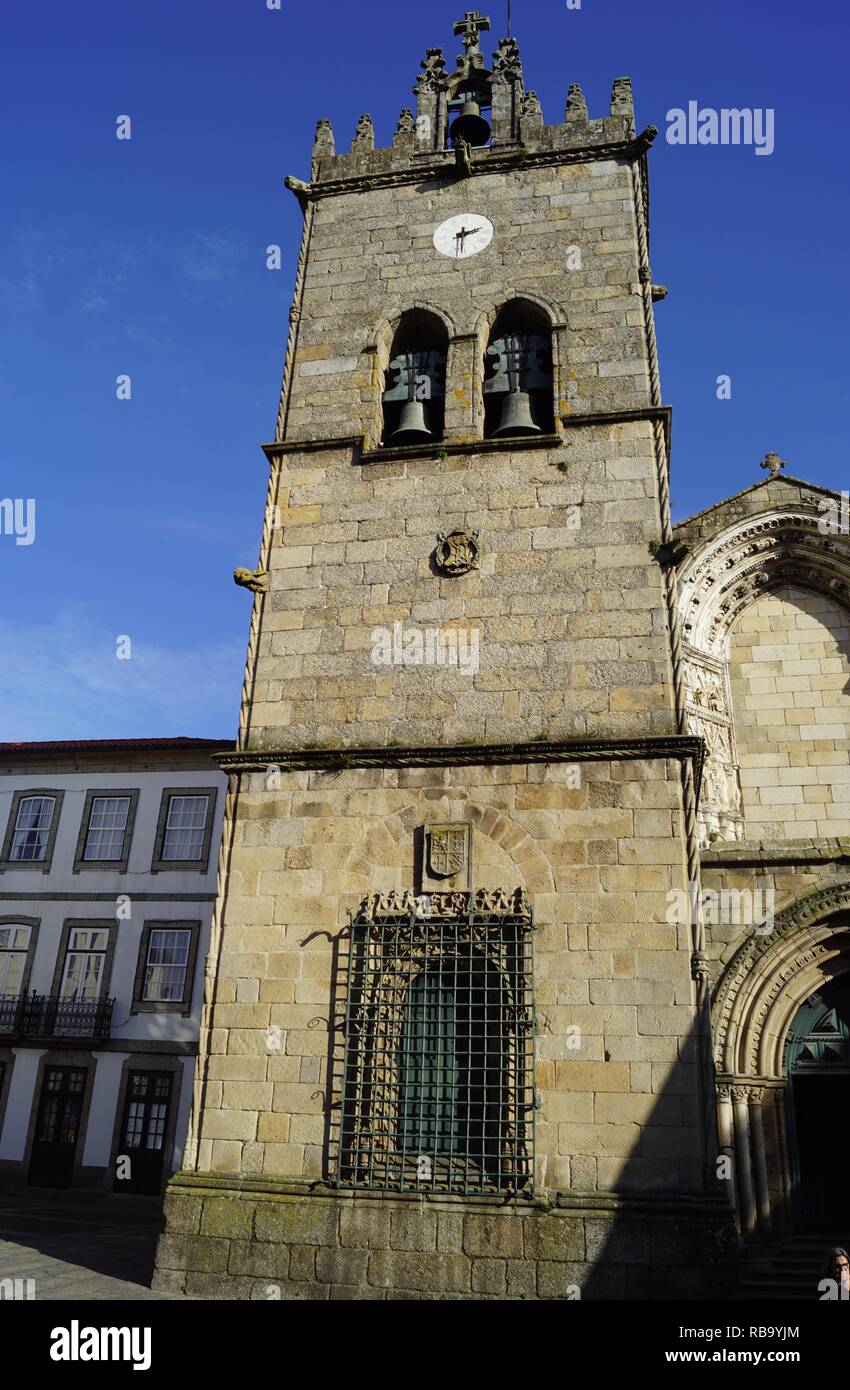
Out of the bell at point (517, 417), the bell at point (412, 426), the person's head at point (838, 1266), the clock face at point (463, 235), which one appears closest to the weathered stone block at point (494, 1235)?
the person's head at point (838, 1266)

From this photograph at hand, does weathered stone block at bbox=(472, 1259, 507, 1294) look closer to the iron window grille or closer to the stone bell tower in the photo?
the stone bell tower

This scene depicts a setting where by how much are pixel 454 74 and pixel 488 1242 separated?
13.7 metres

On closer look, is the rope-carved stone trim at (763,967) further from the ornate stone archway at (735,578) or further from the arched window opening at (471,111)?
the arched window opening at (471,111)

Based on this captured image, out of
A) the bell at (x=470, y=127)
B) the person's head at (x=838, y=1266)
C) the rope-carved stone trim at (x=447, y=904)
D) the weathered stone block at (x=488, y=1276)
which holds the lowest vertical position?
the weathered stone block at (x=488, y=1276)

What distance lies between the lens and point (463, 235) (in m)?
12.1

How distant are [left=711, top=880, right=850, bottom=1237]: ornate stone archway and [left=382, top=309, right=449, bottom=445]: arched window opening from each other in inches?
258

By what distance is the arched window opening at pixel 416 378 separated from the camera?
37.5 ft

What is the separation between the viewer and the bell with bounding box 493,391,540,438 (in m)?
10.7

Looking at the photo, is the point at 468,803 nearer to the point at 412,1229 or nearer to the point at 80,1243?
the point at 412,1229

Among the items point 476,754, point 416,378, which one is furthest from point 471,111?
point 476,754

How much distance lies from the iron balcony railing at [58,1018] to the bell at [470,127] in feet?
53.1

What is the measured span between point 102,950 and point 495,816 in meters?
13.9

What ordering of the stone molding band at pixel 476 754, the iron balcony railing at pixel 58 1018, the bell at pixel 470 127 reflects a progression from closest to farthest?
the stone molding band at pixel 476 754
the bell at pixel 470 127
the iron balcony railing at pixel 58 1018
